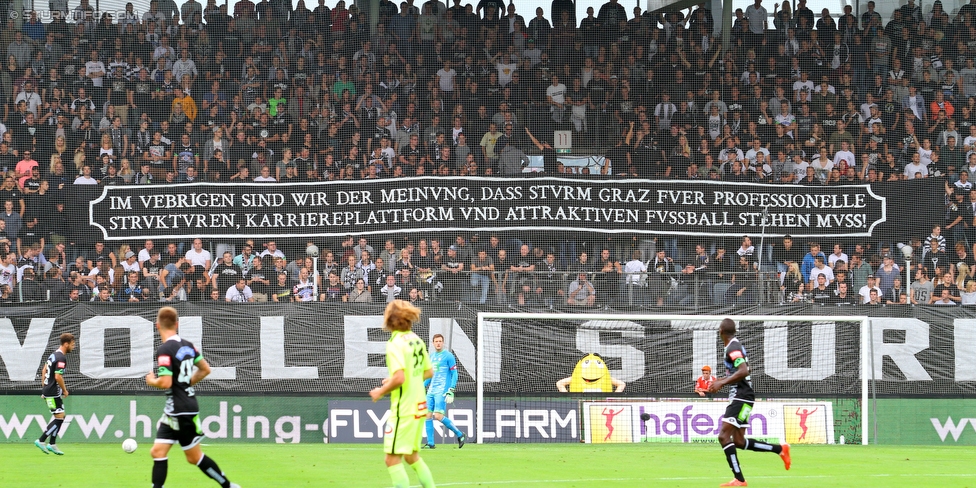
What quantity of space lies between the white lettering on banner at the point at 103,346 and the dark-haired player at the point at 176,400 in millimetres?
11175

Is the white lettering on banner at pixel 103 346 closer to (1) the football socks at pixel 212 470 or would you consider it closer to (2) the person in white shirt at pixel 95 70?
(2) the person in white shirt at pixel 95 70

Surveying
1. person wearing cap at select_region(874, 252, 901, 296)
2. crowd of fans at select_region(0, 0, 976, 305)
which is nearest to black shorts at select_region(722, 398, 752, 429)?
crowd of fans at select_region(0, 0, 976, 305)

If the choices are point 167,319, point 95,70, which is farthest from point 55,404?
point 95,70

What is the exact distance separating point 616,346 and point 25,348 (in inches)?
431

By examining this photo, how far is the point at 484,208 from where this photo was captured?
22984mm

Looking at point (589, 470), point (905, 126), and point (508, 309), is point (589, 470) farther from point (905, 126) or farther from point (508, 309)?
point (905, 126)

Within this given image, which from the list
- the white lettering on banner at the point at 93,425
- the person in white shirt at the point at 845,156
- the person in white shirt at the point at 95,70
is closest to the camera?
the white lettering on banner at the point at 93,425

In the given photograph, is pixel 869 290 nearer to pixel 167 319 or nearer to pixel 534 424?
pixel 534 424

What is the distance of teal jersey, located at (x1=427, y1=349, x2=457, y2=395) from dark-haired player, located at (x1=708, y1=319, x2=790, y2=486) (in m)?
6.26

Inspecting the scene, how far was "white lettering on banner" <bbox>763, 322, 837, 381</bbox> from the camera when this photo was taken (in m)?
21.2

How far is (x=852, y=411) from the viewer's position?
68.2 feet

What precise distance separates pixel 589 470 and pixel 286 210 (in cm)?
1088

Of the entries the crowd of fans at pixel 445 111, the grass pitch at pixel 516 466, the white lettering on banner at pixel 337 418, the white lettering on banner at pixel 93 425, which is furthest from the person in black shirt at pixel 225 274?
the grass pitch at pixel 516 466

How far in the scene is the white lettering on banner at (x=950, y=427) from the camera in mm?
20766
